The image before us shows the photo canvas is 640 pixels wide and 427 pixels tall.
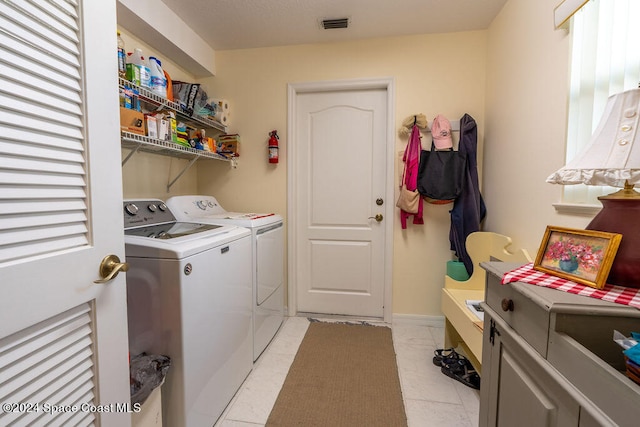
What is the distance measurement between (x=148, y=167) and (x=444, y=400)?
96.7 inches

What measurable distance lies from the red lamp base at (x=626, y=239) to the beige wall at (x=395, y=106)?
1629 mm

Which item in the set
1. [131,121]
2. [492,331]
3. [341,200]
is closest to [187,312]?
[131,121]

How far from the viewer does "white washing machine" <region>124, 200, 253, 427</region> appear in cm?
117

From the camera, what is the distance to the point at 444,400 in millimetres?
1549

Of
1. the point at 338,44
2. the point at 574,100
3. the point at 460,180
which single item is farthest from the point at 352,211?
the point at 574,100

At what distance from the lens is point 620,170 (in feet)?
2.21

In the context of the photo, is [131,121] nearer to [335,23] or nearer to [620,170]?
[335,23]

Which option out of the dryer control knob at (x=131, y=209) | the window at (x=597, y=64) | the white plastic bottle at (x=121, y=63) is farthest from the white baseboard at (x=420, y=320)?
the white plastic bottle at (x=121, y=63)

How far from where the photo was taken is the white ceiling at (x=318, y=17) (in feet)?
6.27

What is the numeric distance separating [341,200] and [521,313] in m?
1.82

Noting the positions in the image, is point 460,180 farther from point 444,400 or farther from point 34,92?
point 34,92

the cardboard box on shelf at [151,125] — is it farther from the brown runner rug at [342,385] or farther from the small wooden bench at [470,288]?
the small wooden bench at [470,288]

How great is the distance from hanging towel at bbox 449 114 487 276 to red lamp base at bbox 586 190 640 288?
56.2 inches

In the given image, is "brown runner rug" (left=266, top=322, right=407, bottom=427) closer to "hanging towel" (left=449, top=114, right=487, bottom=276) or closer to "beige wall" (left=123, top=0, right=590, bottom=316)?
"beige wall" (left=123, top=0, right=590, bottom=316)
